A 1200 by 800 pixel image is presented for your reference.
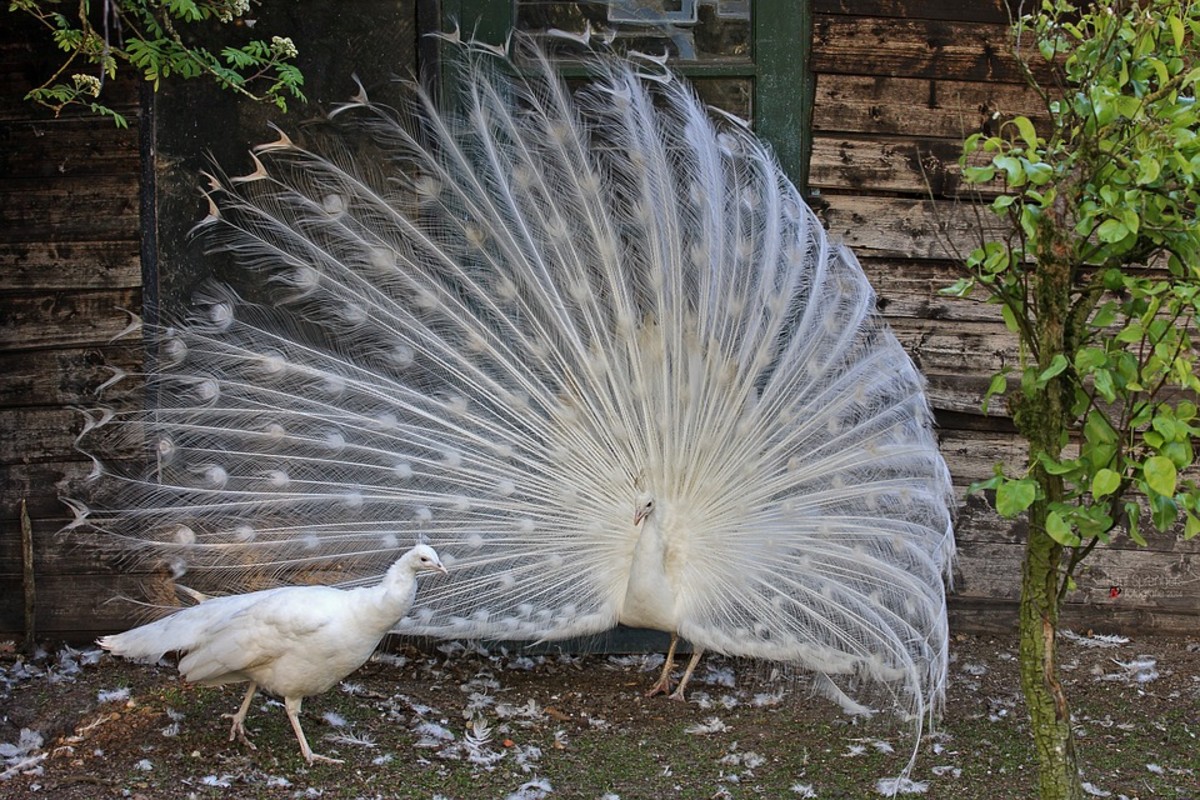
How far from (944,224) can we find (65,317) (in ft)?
11.1

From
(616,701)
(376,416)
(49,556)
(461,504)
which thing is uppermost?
(376,416)

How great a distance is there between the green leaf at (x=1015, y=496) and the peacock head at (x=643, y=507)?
1.53 meters

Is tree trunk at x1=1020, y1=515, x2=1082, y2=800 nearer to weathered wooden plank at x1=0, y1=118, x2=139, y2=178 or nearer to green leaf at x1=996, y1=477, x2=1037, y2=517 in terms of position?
green leaf at x1=996, y1=477, x2=1037, y2=517

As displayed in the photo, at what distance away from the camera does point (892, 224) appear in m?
4.64

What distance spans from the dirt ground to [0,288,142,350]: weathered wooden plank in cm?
122

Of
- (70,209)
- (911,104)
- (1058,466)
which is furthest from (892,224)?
(70,209)

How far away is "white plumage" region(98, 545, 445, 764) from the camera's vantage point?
3531 mm

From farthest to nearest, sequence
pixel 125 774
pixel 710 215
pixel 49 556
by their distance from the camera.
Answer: pixel 49 556 → pixel 710 215 → pixel 125 774

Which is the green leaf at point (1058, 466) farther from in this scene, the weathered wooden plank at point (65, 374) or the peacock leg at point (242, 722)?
the weathered wooden plank at point (65, 374)

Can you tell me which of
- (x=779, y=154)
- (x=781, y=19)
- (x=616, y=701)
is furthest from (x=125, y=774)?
(x=781, y=19)

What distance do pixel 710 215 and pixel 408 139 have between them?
110 cm

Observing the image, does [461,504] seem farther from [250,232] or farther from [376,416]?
[250,232]

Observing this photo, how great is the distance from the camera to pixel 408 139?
4.22 meters

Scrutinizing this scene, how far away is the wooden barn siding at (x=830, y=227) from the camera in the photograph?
4.49 metres
